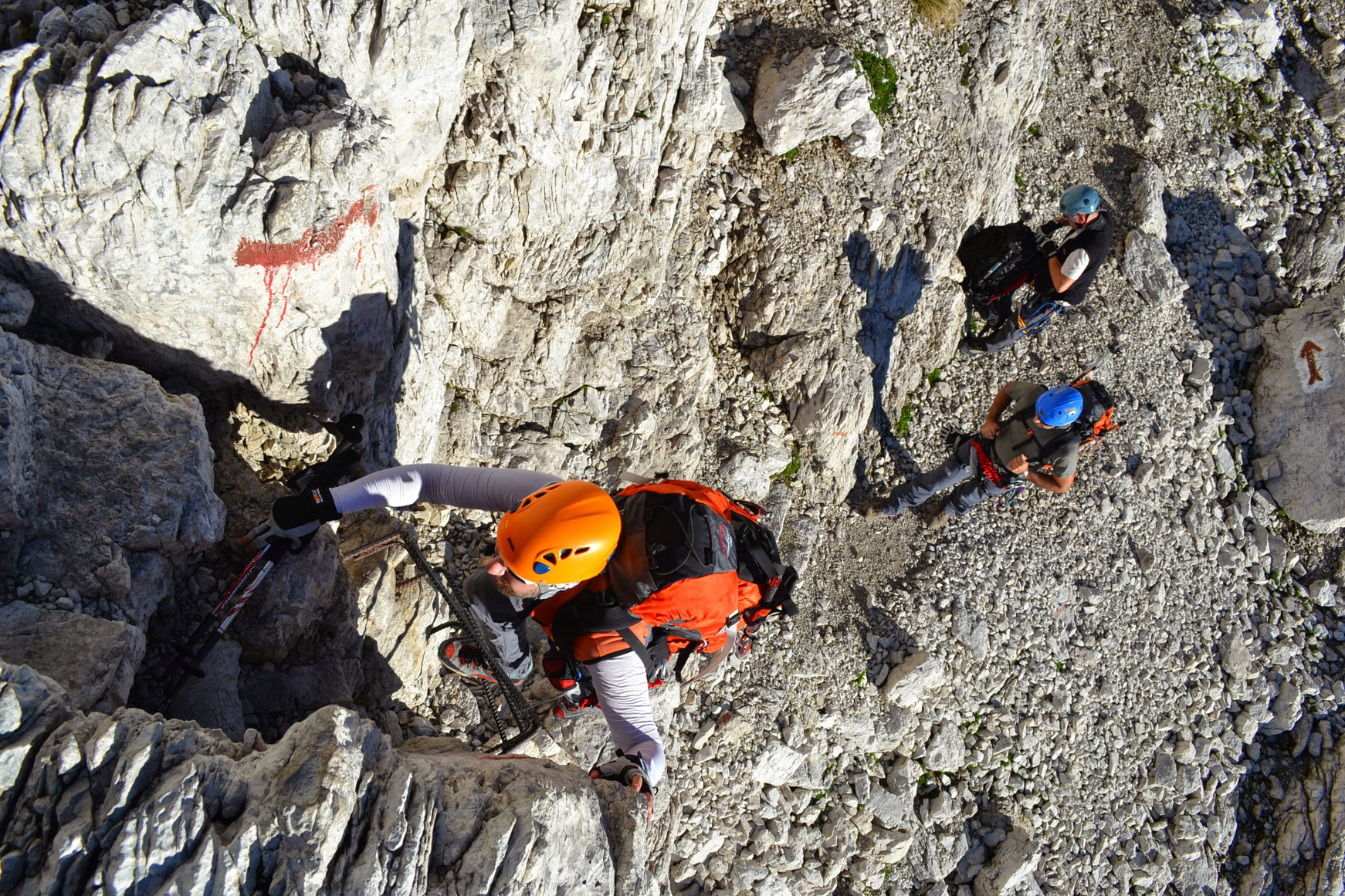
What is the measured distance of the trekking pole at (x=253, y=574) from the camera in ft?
16.8

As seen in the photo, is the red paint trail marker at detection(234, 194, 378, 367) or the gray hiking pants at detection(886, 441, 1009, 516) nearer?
the red paint trail marker at detection(234, 194, 378, 367)

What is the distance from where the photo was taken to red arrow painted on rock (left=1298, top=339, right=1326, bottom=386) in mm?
14375

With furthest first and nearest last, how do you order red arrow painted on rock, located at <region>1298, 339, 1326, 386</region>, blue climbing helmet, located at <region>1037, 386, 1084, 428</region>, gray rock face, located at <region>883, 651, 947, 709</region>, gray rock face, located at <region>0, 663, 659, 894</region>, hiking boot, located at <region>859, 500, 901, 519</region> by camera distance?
red arrow painted on rock, located at <region>1298, 339, 1326, 386</region>
hiking boot, located at <region>859, 500, 901, 519</region>
gray rock face, located at <region>883, 651, 947, 709</region>
blue climbing helmet, located at <region>1037, 386, 1084, 428</region>
gray rock face, located at <region>0, 663, 659, 894</region>

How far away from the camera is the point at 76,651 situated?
432cm

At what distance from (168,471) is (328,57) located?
335 cm

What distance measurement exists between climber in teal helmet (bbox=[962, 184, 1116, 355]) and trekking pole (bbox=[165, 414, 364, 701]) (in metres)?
9.77

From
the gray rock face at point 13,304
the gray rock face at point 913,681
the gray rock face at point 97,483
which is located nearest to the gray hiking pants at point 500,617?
the gray rock face at point 97,483

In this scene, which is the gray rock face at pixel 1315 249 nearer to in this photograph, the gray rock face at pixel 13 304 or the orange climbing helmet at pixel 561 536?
the orange climbing helmet at pixel 561 536

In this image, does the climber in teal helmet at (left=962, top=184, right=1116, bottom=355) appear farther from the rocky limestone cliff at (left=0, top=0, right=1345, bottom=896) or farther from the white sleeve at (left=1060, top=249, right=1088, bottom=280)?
the rocky limestone cliff at (left=0, top=0, right=1345, bottom=896)

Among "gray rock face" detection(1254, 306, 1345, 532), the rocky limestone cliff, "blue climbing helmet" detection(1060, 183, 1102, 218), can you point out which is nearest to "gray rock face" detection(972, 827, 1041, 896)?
the rocky limestone cliff

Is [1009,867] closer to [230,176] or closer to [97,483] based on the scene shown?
[97,483]

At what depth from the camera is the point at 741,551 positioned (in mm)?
5879

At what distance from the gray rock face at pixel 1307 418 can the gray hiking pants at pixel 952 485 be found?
8.24 meters

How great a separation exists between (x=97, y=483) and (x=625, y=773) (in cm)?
407
